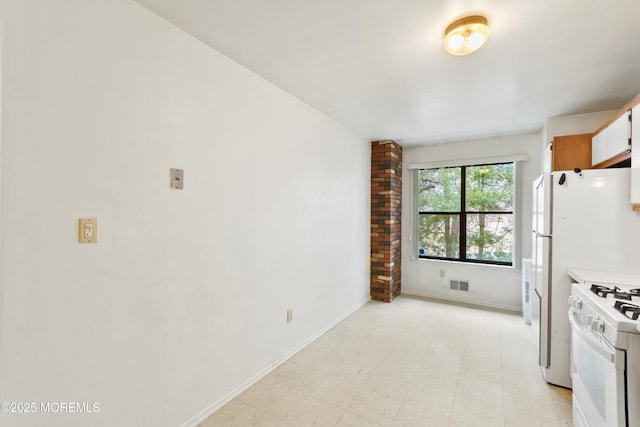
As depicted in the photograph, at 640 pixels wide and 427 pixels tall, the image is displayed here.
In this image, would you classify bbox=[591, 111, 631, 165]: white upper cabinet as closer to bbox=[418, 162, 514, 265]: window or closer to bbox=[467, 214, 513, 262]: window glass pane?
bbox=[418, 162, 514, 265]: window

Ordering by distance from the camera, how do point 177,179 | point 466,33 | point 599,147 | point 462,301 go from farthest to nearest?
point 462,301 → point 599,147 → point 177,179 → point 466,33

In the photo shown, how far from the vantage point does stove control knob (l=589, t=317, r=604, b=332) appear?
56.1 inches

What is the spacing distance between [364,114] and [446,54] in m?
1.31

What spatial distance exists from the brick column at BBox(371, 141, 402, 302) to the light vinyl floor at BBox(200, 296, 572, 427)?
97 cm

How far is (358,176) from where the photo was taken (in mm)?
4094

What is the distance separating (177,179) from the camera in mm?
1758

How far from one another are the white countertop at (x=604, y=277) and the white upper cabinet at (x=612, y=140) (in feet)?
3.04

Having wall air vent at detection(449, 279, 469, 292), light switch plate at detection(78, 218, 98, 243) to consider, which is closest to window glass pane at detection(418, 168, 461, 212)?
wall air vent at detection(449, 279, 469, 292)

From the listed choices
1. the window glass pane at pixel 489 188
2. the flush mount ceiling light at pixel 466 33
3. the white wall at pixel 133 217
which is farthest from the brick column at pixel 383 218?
the flush mount ceiling light at pixel 466 33

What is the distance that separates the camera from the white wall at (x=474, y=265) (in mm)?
3955

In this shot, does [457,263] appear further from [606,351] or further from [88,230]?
[88,230]

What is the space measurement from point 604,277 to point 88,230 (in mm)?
3260

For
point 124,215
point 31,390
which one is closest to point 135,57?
point 124,215

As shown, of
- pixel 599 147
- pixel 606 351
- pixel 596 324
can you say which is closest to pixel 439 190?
pixel 599 147
